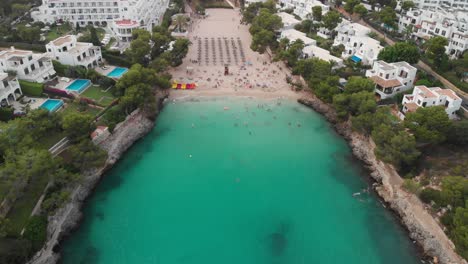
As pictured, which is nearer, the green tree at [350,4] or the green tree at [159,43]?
the green tree at [159,43]

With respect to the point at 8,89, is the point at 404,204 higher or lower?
lower

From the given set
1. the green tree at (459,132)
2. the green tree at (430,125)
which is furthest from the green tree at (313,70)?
the green tree at (459,132)

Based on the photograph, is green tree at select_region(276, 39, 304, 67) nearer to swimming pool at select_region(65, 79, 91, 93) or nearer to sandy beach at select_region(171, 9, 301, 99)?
sandy beach at select_region(171, 9, 301, 99)

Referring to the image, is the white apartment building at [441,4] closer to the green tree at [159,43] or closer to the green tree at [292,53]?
the green tree at [292,53]

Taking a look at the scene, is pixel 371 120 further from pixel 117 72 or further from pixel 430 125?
pixel 117 72

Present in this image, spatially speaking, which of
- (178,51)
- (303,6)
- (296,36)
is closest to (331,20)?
(296,36)

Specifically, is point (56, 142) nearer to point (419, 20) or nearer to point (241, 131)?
point (241, 131)
